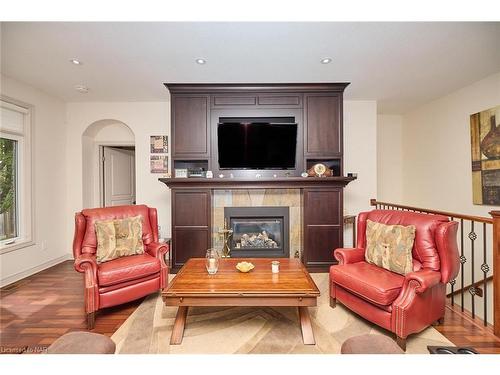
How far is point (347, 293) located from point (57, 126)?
495cm

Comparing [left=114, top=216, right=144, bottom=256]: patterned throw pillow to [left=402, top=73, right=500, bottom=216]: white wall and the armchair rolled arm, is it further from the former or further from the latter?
[left=402, top=73, right=500, bottom=216]: white wall

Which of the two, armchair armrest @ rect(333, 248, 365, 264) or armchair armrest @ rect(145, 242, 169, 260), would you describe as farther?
armchair armrest @ rect(145, 242, 169, 260)

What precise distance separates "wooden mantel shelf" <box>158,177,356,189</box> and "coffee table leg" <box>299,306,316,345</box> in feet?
6.04

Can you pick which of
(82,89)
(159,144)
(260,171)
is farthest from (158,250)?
(82,89)

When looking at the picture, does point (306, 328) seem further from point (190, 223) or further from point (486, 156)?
point (486, 156)

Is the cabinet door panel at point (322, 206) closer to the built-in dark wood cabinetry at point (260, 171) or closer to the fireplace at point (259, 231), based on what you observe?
the built-in dark wood cabinetry at point (260, 171)

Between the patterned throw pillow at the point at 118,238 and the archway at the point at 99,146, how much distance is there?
2.27 m

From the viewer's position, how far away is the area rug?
1.86 m

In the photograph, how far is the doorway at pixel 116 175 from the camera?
474 cm

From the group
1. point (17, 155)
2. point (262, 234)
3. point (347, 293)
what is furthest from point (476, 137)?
point (17, 155)

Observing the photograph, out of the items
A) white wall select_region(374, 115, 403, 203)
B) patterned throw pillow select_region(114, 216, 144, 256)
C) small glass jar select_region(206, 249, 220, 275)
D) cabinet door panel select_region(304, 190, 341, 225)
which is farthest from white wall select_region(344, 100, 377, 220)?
patterned throw pillow select_region(114, 216, 144, 256)

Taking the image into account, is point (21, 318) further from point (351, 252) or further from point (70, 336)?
point (351, 252)

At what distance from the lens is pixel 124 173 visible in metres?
5.23

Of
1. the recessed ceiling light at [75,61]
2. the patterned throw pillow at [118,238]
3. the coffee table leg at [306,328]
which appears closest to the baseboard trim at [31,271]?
the patterned throw pillow at [118,238]
